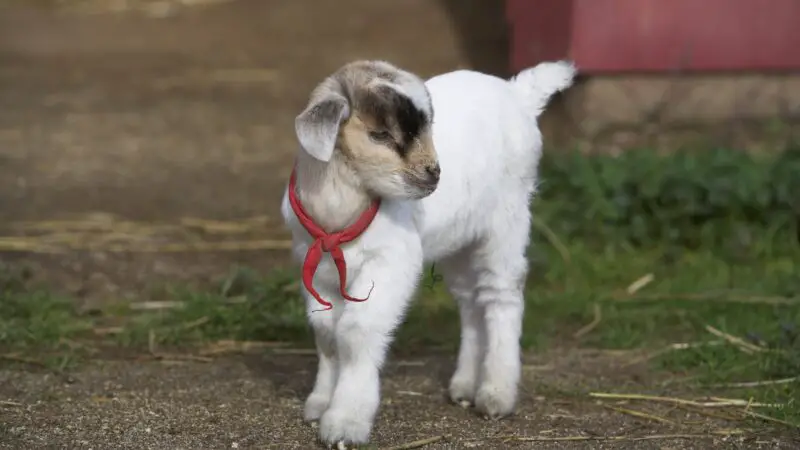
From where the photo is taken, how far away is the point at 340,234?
438cm

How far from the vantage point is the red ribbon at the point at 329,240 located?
14.4 ft

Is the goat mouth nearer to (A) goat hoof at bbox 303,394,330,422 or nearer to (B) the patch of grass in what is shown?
(A) goat hoof at bbox 303,394,330,422

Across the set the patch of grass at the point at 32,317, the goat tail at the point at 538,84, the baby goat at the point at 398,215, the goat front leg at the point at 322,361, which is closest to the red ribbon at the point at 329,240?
the baby goat at the point at 398,215

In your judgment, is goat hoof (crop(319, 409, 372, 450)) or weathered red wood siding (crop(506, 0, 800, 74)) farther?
weathered red wood siding (crop(506, 0, 800, 74))

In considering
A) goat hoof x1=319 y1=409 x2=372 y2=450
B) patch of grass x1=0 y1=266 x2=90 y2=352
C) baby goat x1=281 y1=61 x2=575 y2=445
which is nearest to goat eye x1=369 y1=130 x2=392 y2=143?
baby goat x1=281 y1=61 x2=575 y2=445

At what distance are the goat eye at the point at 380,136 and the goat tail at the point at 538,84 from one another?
1019mm

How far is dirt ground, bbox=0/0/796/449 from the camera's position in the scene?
473 centimetres

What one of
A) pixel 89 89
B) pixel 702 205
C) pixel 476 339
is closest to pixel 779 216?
pixel 702 205

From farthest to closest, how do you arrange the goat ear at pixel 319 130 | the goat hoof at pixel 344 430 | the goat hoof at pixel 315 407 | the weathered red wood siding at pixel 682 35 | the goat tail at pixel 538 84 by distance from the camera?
1. the weathered red wood siding at pixel 682 35
2. the goat tail at pixel 538 84
3. the goat hoof at pixel 315 407
4. the goat hoof at pixel 344 430
5. the goat ear at pixel 319 130

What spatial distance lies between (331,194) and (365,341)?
0.49 meters

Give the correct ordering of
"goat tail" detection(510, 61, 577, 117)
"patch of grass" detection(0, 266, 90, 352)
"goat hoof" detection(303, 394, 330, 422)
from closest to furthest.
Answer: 1. "goat hoof" detection(303, 394, 330, 422)
2. "goat tail" detection(510, 61, 577, 117)
3. "patch of grass" detection(0, 266, 90, 352)

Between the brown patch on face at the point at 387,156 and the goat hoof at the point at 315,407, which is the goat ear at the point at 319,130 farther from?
the goat hoof at the point at 315,407

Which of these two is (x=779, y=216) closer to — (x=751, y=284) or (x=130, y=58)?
(x=751, y=284)

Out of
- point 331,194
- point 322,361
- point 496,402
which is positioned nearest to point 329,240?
point 331,194
